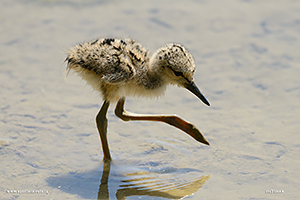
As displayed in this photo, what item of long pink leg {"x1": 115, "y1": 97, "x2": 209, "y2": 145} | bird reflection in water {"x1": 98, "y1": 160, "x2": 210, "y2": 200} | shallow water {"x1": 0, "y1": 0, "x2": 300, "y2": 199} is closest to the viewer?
bird reflection in water {"x1": 98, "y1": 160, "x2": 210, "y2": 200}

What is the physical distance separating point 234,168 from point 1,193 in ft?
7.56

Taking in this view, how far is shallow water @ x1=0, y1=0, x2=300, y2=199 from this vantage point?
16.1 ft

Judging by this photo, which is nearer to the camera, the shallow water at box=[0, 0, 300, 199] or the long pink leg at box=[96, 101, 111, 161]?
the shallow water at box=[0, 0, 300, 199]

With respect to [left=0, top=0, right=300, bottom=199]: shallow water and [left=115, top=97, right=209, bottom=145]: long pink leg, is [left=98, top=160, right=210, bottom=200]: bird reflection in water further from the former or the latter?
[left=115, top=97, right=209, bottom=145]: long pink leg

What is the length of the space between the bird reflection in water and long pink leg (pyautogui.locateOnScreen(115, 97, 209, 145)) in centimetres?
46

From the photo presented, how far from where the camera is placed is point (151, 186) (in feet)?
15.9

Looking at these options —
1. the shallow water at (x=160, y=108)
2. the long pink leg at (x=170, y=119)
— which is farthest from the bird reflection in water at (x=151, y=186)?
the long pink leg at (x=170, y=119)

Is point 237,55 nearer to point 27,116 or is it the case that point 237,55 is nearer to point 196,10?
point 196,10

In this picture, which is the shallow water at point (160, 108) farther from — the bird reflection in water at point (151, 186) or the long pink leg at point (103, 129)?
the long pink leg at point (103, 129)

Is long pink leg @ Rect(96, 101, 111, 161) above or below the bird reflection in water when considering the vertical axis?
above

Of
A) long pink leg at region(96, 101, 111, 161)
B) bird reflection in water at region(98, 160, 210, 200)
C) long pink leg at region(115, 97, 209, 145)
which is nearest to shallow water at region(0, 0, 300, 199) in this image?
bird reflection in water at region(98, 160, 210, 200)

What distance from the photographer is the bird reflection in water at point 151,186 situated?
473 cm

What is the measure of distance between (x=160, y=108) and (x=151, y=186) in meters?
1.50

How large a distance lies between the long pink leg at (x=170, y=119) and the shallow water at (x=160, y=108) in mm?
252
